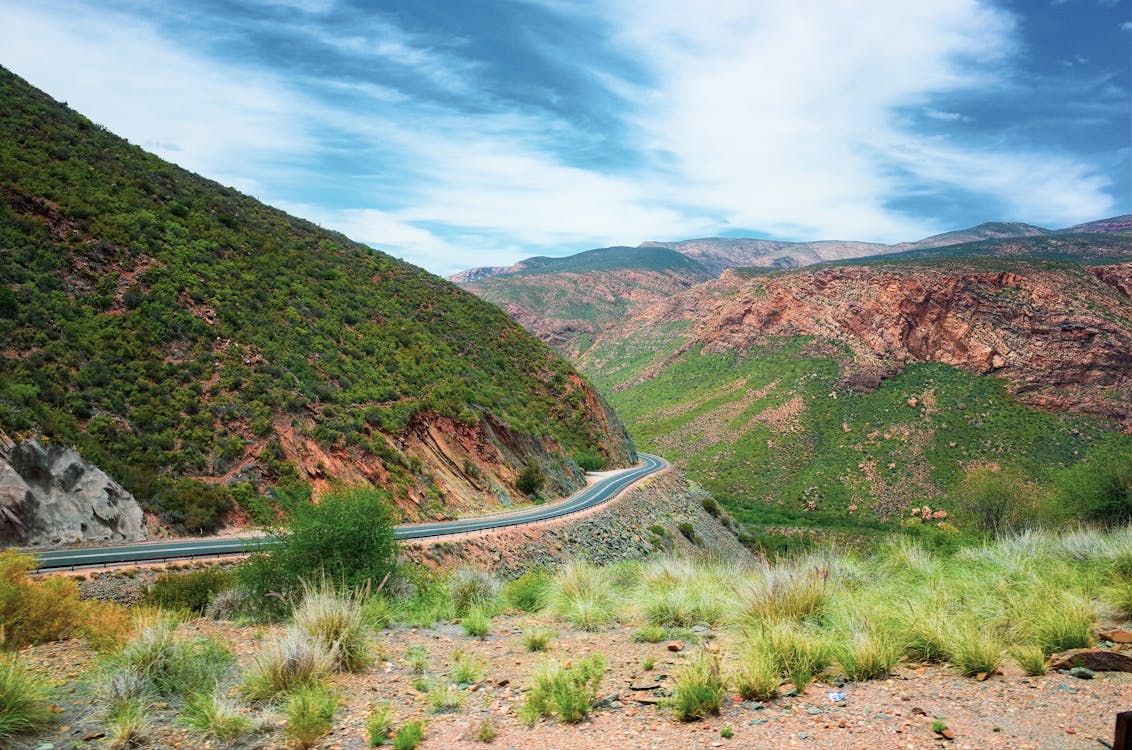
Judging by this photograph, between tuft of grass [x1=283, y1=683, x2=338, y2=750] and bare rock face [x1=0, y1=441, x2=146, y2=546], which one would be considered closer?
tuft of grass [x1=283, y1=683, x2=338, y2=750]

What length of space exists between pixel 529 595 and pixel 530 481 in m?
28.6

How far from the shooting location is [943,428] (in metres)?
73.2

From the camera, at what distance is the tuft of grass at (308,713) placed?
19.4 ft

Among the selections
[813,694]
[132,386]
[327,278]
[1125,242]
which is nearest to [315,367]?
[132,386]

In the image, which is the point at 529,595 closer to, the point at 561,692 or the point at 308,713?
the point at 561,692

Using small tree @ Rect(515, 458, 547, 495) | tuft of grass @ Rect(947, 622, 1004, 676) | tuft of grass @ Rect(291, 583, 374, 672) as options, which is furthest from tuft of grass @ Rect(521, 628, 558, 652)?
small tree @ Rect(515, 458, 547, 495)

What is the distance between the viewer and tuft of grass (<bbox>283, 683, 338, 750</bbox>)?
591 centimetres

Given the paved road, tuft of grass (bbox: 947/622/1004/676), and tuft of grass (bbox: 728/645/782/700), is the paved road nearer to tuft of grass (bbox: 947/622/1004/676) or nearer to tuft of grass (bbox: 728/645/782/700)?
tuft of grass (bbox: 728/645/782/700)

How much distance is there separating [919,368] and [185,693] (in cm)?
9722

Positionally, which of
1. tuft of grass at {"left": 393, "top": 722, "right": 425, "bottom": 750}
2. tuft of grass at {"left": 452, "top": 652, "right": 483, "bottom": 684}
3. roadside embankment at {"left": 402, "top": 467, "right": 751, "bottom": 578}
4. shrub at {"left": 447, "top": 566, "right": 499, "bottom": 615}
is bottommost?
roadside embankment at {"left": 402, "top": 467, "right": 751, "bottom": 578}

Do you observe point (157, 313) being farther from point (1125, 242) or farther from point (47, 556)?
point (1125, 242)

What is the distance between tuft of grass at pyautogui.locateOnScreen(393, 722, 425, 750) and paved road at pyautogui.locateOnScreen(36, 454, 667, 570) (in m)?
8.90

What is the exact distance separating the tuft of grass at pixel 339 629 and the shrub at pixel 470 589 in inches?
144

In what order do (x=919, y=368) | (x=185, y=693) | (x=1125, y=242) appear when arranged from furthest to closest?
(x=1125, y=242), (x=919, y=368), (x=185, y=693)
